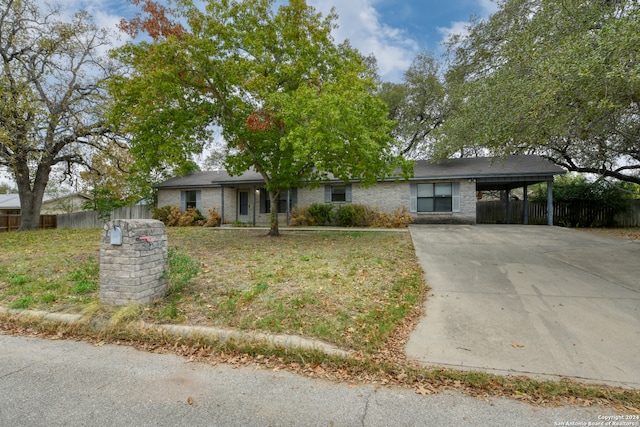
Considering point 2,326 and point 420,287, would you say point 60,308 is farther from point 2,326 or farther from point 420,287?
point 420,287

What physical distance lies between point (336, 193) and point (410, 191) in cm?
407

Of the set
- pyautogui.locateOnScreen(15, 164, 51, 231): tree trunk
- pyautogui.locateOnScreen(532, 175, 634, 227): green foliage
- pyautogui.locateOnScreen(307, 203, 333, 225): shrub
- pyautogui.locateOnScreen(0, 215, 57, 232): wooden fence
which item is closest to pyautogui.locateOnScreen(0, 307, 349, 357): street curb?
pyautogui.locateOnScreen(307, 203, 333, 225): shrub

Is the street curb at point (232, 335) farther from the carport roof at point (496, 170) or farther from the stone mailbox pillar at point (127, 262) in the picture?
the carport roof at point (496, 170)

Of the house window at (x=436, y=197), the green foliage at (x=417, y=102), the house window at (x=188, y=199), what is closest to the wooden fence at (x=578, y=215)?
the house window at (x=436, y=197)

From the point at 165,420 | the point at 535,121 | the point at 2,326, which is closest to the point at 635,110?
the point at 535,121

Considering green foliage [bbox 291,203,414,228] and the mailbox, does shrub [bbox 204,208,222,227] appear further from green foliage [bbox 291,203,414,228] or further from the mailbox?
the mailbox

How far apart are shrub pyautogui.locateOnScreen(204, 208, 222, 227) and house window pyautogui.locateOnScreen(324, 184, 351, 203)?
6590 mm

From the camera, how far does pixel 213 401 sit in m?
2.61

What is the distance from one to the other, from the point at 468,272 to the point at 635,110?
22.7 feet

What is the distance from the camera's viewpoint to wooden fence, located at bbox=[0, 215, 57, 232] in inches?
796

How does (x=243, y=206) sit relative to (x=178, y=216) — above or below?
above

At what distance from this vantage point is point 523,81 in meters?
6.59

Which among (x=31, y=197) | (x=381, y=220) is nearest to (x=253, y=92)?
(x=381, y=220)

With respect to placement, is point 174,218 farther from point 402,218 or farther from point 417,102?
point 417,102
